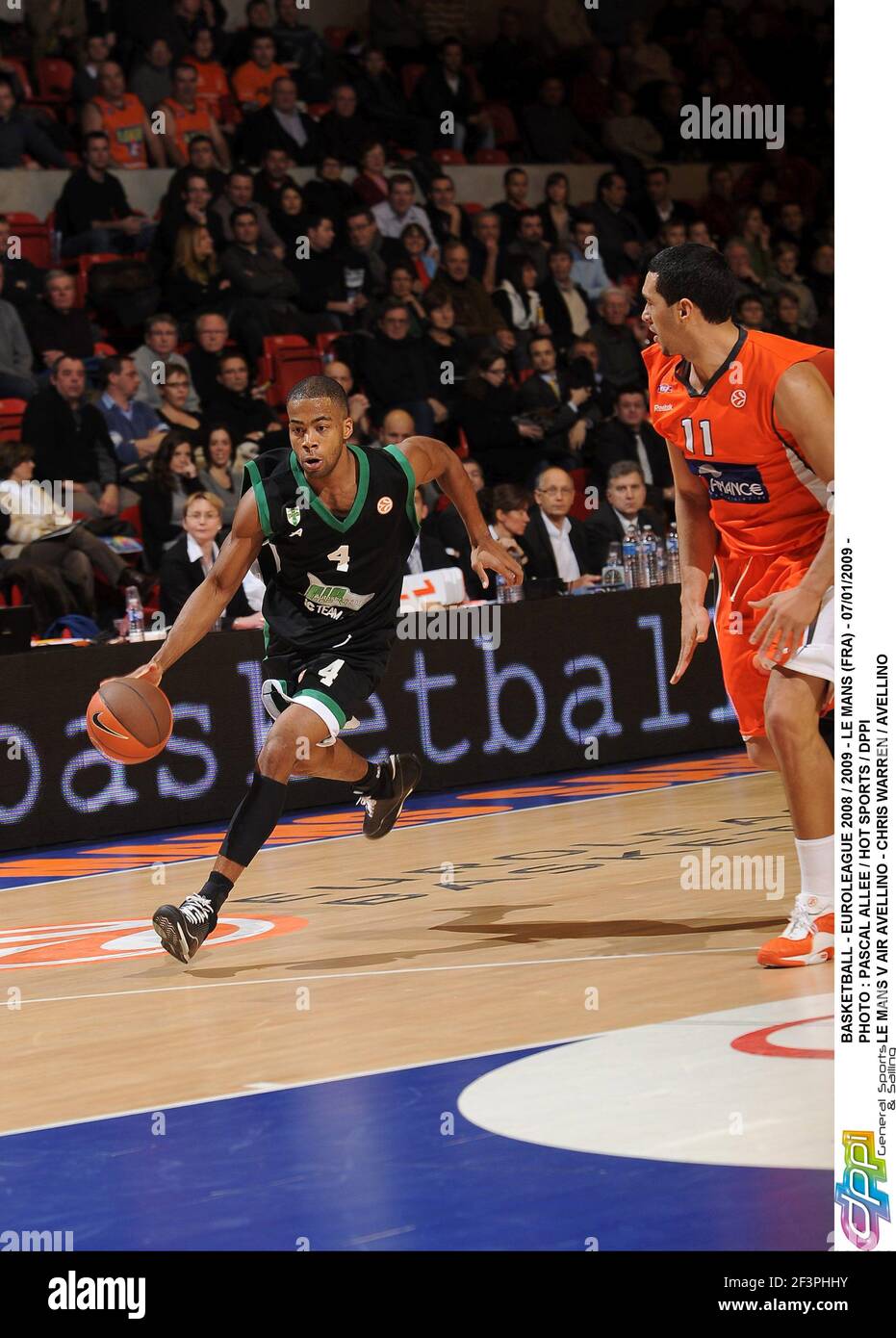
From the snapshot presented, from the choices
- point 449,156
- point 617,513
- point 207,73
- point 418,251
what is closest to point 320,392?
point 617,513

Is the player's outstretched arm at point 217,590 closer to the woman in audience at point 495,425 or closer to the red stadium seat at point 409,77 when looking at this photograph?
the woman in audience at point 495,425

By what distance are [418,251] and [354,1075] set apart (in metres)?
10.8

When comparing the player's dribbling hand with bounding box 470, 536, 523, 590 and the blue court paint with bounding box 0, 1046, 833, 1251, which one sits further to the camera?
the player's dribbling hand with bounding box 470, 536, 523, 590

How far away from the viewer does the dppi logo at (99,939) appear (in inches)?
267

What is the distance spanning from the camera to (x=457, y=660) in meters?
10.7

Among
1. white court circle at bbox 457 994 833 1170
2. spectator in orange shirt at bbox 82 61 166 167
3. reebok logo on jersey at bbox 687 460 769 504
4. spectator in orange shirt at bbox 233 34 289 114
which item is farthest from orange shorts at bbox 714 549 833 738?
spectator in orange shirt at bbox 233 34 289 114

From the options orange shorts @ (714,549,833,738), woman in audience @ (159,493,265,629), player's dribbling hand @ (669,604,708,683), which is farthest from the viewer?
woman in audience @ (159,493,265,629)

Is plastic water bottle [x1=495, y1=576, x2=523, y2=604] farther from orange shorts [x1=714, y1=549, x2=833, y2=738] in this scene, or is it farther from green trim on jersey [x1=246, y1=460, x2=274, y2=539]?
orange shorts [x1=714, y1=549, x2=833, y2=738]

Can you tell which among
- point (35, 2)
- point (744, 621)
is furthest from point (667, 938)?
point (35, 2)

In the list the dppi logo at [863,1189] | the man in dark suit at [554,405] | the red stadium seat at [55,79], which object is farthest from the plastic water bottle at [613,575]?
the dppi logo at [863,1189]

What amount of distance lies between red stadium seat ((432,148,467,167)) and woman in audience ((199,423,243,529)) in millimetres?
5520

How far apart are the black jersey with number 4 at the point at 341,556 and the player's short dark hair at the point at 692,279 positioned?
4.65 feet

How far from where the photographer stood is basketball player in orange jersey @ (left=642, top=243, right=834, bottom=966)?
5786mm
